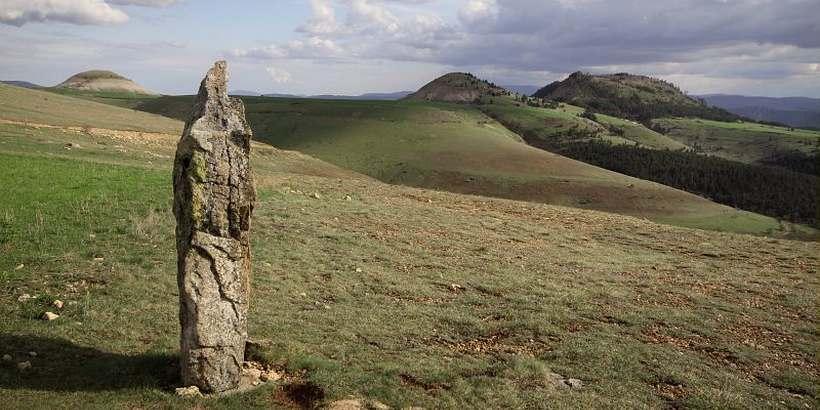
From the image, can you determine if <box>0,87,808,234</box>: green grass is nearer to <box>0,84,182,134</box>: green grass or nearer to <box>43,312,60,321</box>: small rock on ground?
<box>0,84,182,134</box>: green grass

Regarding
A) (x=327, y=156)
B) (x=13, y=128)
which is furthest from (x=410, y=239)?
(x=327, y=156)

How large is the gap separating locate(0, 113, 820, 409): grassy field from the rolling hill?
0.07 metres

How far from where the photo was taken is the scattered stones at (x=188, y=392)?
37.5ft

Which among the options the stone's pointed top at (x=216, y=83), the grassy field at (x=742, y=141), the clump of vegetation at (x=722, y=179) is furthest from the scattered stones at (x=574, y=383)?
the grassy field at (x=742, y=141)

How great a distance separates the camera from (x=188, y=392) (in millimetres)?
11469

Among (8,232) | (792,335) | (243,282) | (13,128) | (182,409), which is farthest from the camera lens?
(13,128)

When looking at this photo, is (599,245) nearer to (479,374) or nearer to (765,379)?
(765,379)

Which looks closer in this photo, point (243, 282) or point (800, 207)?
A: point (243, 282)

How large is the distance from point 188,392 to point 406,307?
26.6 ft

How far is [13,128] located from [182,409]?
43.1m

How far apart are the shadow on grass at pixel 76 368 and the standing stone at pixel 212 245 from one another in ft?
3.22

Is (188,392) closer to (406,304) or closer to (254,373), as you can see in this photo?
(254,373)

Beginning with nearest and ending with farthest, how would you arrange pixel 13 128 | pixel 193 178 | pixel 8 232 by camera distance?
1. pixel 193 178
2. pixel 8 232
3. pixel 13 128

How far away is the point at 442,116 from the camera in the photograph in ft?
379
